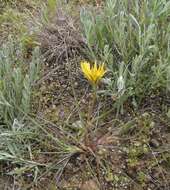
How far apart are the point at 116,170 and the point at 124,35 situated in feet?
2.27

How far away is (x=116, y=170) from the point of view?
199 cm

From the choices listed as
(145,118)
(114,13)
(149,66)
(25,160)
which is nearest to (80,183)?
(25,160)

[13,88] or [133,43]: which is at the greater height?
[133,43]

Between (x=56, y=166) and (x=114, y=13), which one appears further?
(x=114, y=13)

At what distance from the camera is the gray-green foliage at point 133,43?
212 centimetres

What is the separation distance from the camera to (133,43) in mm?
2268

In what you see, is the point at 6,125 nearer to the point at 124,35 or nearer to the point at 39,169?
the point at 39,169

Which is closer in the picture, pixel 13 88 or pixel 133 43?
pixel 13 88

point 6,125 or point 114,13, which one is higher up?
point 114,13

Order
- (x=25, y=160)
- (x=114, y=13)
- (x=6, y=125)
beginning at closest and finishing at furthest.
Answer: (x=25, y=160) → (x=6, y=125) → (x=114, y=13)

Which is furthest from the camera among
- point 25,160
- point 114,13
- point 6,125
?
point 114,13

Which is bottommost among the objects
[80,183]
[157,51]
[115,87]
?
[80,183]

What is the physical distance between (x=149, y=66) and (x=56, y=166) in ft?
2.26

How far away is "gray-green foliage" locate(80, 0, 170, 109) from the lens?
2.12 metres
